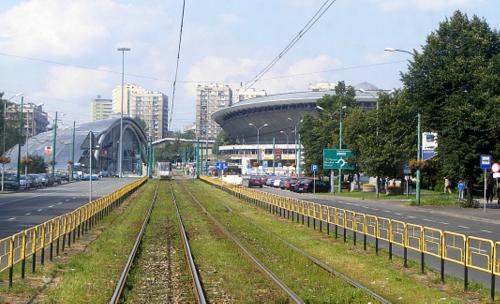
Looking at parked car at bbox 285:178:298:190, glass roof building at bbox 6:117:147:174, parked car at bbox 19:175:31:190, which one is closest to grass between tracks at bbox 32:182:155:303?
parked car at bbox 19:175:31:190

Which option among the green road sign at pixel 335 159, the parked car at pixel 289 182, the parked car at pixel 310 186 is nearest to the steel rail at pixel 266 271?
the green road sign at pixel 335 159

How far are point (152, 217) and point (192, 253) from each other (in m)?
15.4

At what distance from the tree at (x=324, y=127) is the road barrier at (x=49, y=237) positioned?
53.9m

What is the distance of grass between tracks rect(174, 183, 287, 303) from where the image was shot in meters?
12.9

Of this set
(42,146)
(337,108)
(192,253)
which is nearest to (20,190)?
(337,108)

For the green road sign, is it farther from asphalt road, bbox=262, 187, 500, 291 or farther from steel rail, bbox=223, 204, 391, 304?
steel rail, bbox=223, 204, 391, 304

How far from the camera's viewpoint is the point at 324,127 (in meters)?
88.1

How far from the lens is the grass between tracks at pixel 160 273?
13.0 meters

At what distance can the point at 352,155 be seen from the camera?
70.9m

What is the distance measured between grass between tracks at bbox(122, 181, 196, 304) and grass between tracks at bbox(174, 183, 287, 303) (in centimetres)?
44

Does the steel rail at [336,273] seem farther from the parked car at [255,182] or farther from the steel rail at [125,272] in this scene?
the parked car at [255,182]

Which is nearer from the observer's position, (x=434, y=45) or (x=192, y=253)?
(x=192, y=253)

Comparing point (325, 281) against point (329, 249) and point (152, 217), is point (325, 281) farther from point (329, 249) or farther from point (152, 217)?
point (152, 217)

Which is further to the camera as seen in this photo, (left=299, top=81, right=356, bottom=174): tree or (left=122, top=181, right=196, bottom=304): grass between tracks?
(left=299, top=81, right=356, bottom=174): tree
